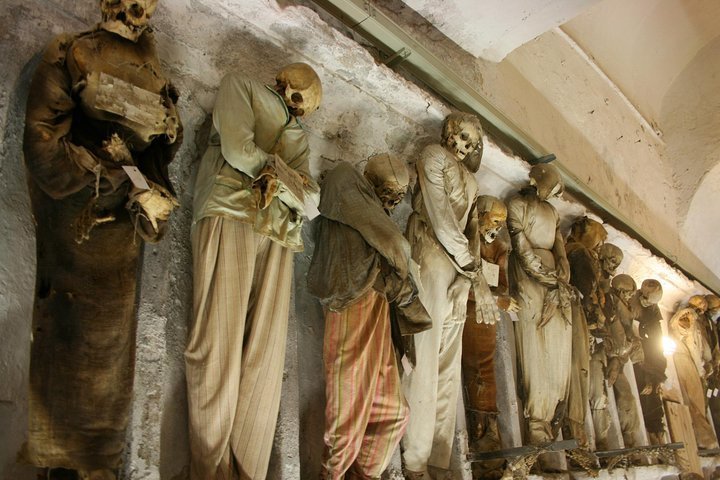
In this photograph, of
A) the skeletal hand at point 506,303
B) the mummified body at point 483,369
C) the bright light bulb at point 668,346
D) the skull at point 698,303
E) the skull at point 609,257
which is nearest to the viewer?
the mummified body at point 483,369

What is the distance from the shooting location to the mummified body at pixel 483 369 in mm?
4961

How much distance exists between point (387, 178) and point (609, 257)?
3504 millimetres

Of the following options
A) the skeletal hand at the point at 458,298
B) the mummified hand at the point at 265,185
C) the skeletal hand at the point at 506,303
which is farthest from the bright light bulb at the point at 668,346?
the mummified hand at the point at 265,185

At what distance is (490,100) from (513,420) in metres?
2.74

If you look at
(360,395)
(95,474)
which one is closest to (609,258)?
(360,395)

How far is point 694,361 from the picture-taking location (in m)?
8.63

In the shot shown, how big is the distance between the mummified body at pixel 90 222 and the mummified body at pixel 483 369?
2525mm

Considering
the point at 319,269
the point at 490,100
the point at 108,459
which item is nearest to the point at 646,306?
the point at 490,100

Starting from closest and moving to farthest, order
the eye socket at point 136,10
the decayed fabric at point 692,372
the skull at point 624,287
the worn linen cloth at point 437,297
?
1. the eye socket at point 136,10
2. the worn linen cloth at point 437,297
3. the skull at point 624,287
4. the decayed fabric at point 692,372

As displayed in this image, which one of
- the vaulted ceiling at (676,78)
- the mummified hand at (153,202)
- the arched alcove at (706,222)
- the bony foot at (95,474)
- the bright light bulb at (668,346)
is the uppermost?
the vaulted ceiling at (676,78)

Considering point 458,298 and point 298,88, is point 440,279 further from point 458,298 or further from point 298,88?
point 298,88

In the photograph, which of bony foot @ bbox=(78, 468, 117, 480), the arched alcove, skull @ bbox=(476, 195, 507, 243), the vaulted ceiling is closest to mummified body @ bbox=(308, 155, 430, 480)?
bony foot @ bbox=(78, 468, 117, 480)

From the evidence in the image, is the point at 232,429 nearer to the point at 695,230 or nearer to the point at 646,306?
the point at 646,306

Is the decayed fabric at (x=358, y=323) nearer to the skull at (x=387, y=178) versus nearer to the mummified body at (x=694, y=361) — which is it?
the skull at (x=387, y=178)
